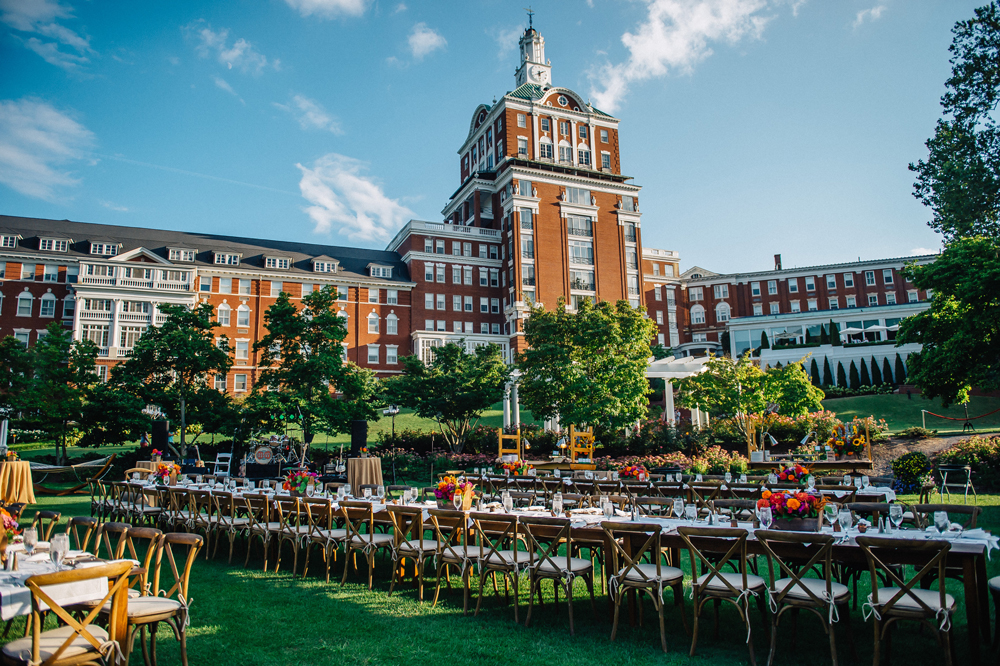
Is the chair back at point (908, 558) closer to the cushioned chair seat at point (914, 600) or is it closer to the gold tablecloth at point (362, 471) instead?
the cushioned chair seat at point (914, 600)

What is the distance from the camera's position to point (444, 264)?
2100 inches

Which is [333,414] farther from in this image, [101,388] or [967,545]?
[967,545]

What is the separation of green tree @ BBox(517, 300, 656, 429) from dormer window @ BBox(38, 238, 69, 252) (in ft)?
132

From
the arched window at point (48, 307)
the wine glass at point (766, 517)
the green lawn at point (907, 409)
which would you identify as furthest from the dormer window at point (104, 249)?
the wine glass at point (766, 517)

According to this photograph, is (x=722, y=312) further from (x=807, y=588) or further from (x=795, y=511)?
(x=807, y=588)

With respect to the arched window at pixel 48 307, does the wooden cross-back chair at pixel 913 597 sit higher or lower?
lower

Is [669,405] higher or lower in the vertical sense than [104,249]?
lower

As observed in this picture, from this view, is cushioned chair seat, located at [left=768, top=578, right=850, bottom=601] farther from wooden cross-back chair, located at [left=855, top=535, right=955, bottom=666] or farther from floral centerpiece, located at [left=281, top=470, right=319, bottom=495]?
floral centerpiece, located at [left=281, top=470, right=319, bottom=495]

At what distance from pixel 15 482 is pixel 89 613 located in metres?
11.6

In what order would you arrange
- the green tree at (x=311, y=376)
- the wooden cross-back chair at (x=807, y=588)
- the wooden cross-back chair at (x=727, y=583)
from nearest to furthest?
the wooden cross-back chair at (x=807, y=588) < the wooden cross-back chair at (x=727, y=583) < the green tree at (x=311, y=376)

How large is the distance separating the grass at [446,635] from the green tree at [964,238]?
376 inches

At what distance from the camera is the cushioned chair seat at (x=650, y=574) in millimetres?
5992

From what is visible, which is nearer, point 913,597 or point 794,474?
point 913,597

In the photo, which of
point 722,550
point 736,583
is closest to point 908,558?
point 736,583
